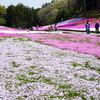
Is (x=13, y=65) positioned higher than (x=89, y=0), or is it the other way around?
(x=89, y=0)

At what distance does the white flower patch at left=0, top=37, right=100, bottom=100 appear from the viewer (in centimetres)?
730

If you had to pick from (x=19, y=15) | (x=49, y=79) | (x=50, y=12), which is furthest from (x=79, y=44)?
(x=19, y=15)

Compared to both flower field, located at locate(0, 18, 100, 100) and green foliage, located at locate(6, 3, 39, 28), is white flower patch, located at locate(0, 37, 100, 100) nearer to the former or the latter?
flower field, located at locate(0, 18, 100, 100)

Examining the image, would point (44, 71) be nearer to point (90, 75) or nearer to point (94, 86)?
point (90, 75)

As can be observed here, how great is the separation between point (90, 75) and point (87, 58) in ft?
13.2

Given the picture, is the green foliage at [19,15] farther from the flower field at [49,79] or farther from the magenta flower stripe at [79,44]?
the flower field at [49,79]

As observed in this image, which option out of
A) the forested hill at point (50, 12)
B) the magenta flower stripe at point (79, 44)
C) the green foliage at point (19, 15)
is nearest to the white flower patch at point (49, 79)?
the magenta flower stripe at point (79, 44)

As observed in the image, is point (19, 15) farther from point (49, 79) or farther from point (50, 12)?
point (49, 79)

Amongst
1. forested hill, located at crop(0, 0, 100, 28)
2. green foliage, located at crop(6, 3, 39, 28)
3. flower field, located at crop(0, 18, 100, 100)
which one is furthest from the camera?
green foliage, located at crop(6, 3, 39, 28)

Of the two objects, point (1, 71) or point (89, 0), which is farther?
point (89, 0)

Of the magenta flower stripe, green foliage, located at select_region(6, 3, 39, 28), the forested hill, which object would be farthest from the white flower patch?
green foliage, located at select_region(6, 3, 39, 28)

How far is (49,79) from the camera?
30.5ft

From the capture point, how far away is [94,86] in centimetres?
826

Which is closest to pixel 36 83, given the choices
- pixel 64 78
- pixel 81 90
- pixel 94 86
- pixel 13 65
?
pixel 64 78
